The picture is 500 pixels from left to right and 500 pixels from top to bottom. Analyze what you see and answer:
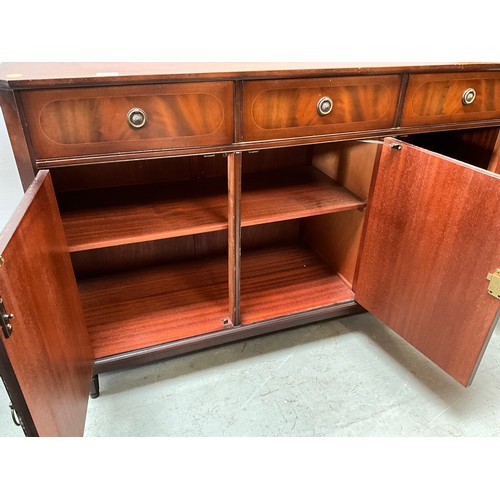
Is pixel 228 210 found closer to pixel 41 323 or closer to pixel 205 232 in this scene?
pixel 205 232

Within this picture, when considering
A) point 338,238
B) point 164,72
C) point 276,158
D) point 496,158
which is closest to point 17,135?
point 164,72

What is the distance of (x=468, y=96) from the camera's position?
104cm

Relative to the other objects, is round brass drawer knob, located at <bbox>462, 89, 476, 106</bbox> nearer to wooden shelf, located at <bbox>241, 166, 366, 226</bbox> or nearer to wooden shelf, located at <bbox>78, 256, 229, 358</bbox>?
wooden shelf, located at <bbox>241, 166, 366, 226</bbox>

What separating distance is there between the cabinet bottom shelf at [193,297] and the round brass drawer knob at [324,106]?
1.87ft

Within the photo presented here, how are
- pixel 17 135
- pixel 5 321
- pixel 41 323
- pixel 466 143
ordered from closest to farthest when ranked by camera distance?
pixel 5 321, pixel 41 323, pixel 17 135, pixel 466 143

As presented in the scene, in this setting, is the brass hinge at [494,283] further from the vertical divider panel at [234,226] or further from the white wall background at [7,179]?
the white wall background at [7,179]

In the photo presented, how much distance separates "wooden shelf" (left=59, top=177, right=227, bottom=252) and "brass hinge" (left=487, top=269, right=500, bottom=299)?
594mm

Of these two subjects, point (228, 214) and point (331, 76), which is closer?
point (331, 76)

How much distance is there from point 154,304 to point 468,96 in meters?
1.04
